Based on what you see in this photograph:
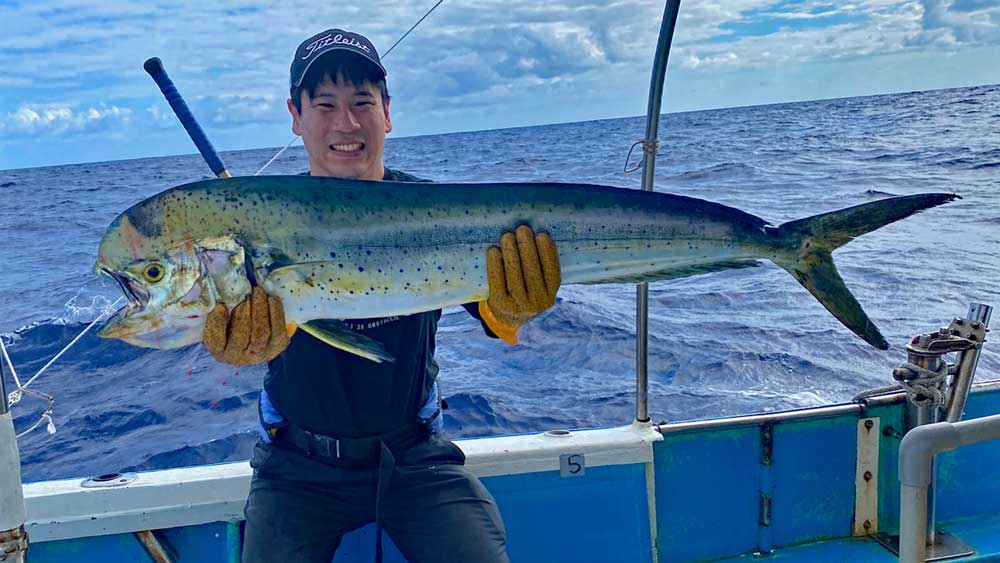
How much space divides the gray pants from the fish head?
2.46 ft

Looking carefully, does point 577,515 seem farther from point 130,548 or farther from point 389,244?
point 130,548

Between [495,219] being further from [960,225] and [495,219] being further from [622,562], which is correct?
[960,225]

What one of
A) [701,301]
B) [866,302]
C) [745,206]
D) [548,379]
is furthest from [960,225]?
[548,379]

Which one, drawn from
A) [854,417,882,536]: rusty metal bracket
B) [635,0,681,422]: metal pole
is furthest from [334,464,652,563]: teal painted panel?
[854,417,882,536]: rusty metal bracket

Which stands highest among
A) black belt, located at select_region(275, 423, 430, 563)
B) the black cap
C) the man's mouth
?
the black cap

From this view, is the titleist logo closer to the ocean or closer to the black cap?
the black cap

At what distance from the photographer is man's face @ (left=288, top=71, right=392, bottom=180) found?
275cm

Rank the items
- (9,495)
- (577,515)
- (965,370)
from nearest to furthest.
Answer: (9,495) < (965,370) < (577,515)

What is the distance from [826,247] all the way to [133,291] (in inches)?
79.5

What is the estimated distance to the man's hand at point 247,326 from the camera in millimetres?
2092

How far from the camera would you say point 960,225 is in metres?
13.1

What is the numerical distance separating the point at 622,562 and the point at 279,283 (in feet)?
6.84

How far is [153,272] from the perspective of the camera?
2.07m

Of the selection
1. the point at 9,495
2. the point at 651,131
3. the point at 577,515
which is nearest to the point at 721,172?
the point at 651,131
